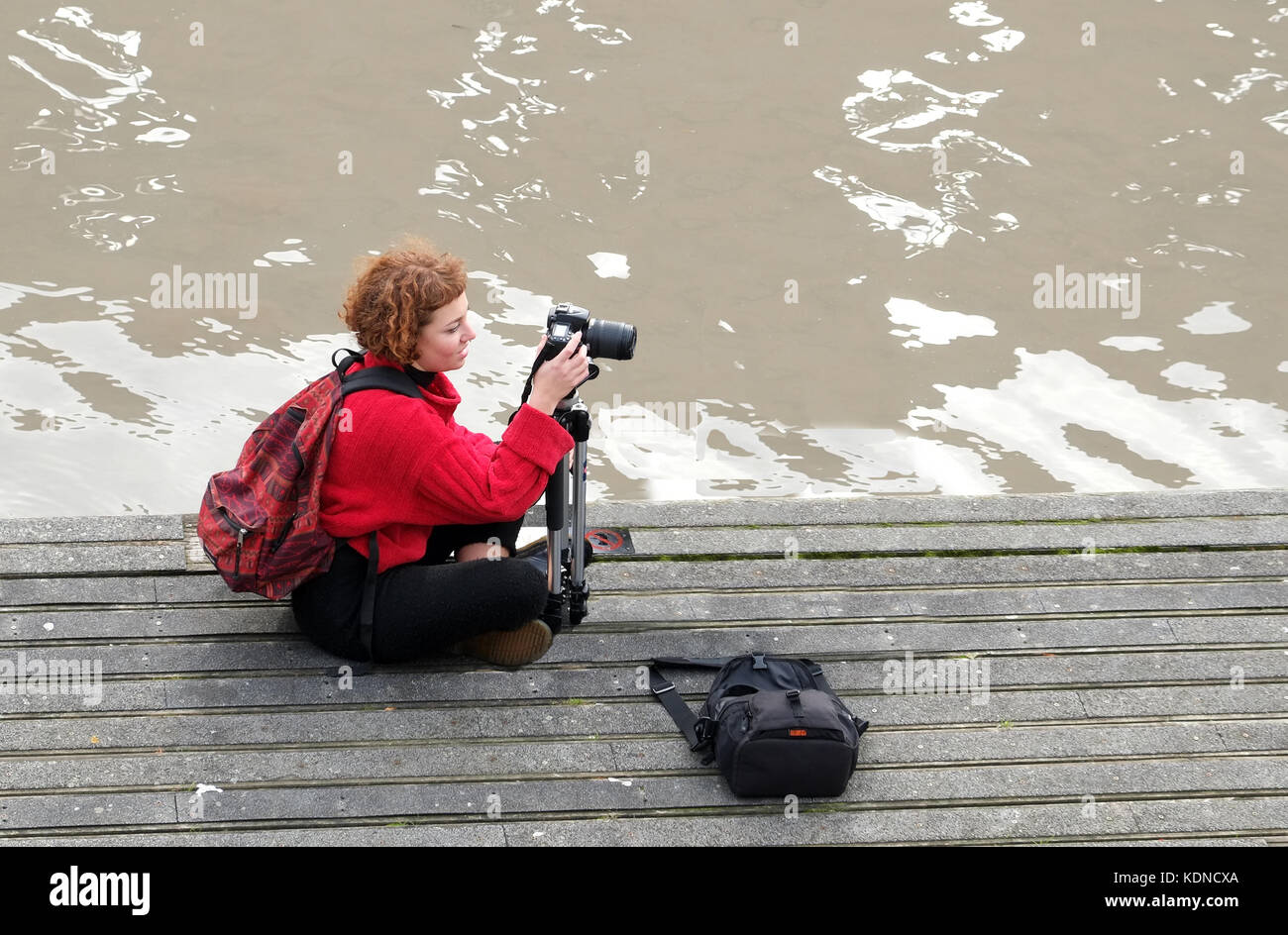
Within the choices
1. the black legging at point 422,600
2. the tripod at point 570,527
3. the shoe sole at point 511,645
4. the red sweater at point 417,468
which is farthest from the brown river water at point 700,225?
the red sweater at point 417,468

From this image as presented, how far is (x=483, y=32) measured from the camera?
8797 millimetres

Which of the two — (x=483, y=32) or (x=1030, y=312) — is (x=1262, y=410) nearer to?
(x=1030, y=312)

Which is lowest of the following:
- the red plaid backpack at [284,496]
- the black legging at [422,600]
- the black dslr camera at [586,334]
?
the black legging at [422,600]

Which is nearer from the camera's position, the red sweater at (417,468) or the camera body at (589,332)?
the red sweater at (417,468)

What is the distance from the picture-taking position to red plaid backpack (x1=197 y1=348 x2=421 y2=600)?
3154 mm

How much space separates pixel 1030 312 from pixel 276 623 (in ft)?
15.2

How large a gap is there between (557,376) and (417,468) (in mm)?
365

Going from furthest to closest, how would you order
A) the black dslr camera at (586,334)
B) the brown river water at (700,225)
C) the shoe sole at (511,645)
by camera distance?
1. the brown river water at (700,225)
2. the shoe sole at (511,645)
3. the black dslr camera at (586,334)

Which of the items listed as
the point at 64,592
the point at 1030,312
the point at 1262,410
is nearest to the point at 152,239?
the point at 64,592

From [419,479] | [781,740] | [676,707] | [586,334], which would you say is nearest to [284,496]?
[419,479]

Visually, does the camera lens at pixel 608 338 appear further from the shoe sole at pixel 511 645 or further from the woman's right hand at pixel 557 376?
the shoe sole at pixel 511 645

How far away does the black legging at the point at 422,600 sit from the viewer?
10.8ft

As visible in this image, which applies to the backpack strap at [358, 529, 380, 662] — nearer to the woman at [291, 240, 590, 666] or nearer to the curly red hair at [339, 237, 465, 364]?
the woman at [291, 240, 590, 666]

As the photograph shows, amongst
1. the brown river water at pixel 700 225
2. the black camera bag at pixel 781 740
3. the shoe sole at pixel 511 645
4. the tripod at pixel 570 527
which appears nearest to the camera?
the black camera bag at pixel 781 740
